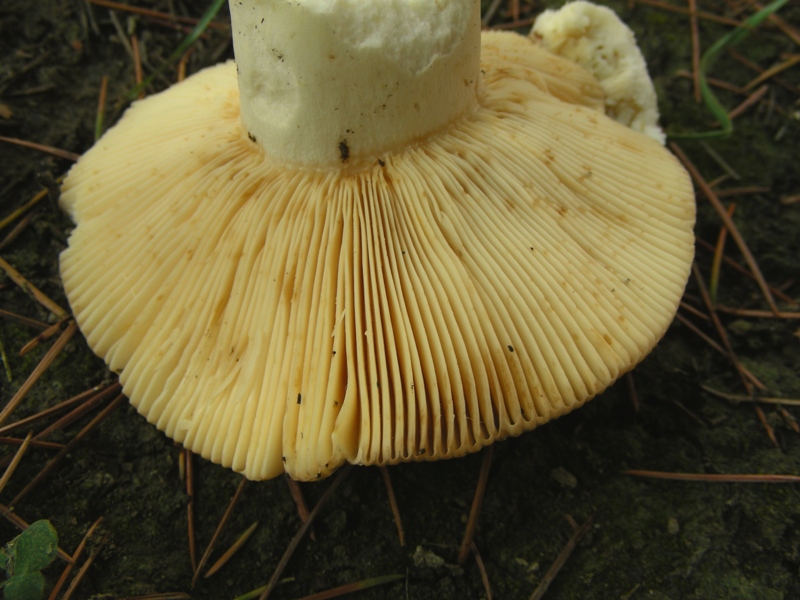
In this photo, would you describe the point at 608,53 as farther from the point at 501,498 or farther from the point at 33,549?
the point at 33,549

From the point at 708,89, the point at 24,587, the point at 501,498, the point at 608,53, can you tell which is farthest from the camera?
the point at 708,89

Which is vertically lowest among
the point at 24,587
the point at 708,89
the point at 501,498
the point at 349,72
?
the point at 501,498

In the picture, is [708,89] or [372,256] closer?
[372,256]

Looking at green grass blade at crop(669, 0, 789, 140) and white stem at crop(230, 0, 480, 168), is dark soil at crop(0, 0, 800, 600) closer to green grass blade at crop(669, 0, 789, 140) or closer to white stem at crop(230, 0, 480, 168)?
green grass blade at crop(669, 0, 789, 140)

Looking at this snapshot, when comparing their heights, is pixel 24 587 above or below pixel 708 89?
below

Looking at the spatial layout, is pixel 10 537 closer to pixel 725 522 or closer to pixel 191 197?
pixel 191 197

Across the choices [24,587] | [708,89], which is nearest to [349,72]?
[24,587]

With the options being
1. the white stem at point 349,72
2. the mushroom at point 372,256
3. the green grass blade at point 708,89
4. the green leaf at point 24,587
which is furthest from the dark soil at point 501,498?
the white stem at point 349,72
